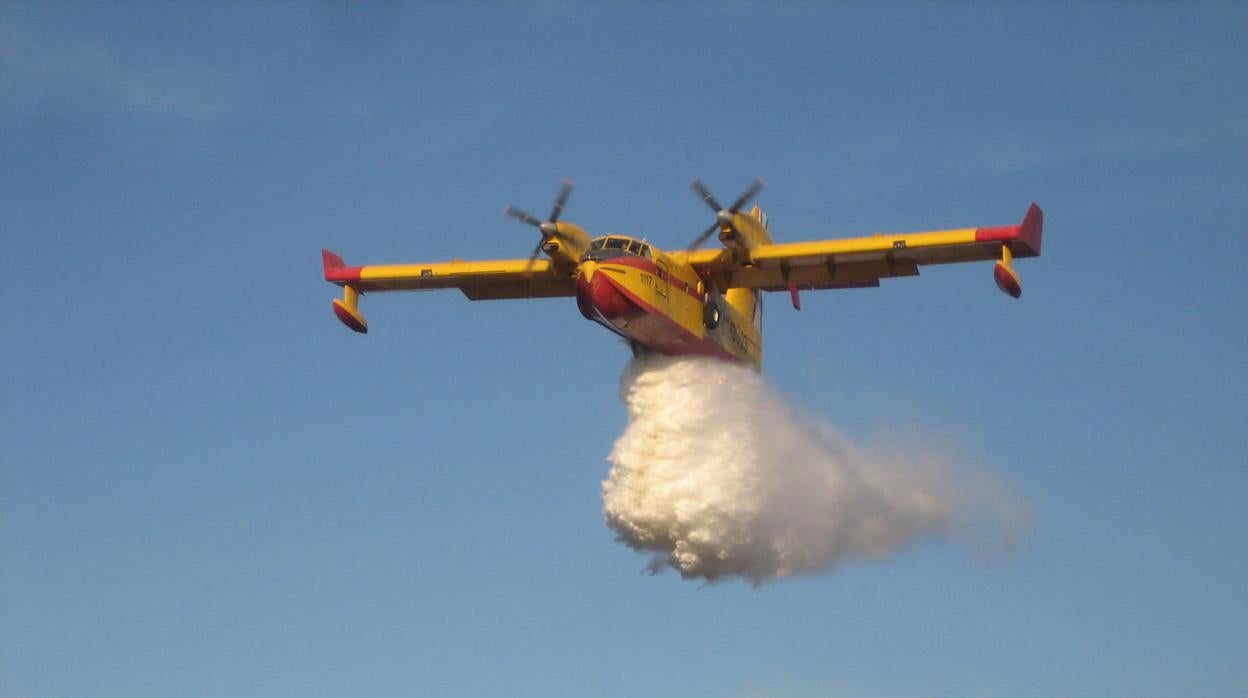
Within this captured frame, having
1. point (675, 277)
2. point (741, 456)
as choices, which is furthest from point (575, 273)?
point (741, 456)

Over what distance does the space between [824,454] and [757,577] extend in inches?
146

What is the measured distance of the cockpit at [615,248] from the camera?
115ft

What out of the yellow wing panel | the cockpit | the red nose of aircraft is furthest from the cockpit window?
the yellow wing panel

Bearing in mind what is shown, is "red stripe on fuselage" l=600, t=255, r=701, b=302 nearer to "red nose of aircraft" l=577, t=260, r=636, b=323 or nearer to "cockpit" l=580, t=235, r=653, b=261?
"cockpit" l=580, t=235, r=653, b=261

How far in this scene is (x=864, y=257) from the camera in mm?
36781

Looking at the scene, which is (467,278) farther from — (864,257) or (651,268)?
(864,257)

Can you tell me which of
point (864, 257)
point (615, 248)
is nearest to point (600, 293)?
point (615, 248)

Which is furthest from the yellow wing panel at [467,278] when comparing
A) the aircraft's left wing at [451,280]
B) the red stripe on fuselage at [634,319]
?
the red stripe on fuselage at [634,319]

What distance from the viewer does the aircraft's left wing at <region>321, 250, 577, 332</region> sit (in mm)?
38719

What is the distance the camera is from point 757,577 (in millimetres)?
37500

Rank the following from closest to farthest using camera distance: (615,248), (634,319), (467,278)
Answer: (615,248) < (634,319) < (467,278)

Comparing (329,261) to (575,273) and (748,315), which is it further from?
(748,315)

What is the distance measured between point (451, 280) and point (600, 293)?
632 centimetres

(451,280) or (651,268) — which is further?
(451,280)
